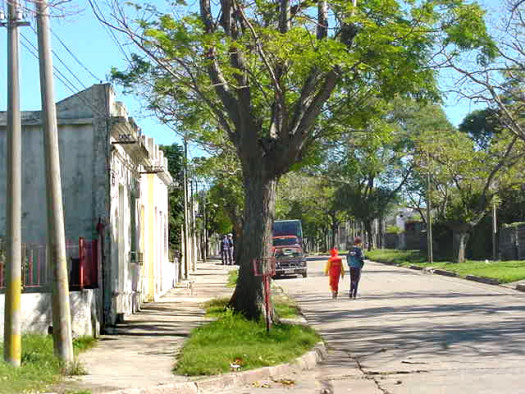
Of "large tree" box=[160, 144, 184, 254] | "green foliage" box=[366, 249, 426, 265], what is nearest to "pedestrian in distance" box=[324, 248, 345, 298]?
"large tree" box=[160, 144, 184, 254]

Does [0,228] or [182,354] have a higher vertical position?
[0,228]

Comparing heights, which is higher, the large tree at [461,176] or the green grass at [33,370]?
the large tree at [461,176]

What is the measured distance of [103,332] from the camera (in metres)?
13.9

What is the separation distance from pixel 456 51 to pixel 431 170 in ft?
87.9

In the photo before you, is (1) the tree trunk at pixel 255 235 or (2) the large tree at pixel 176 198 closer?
(1) the tree trunk at pixel 255 235

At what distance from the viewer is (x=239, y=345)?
11359 millimetres

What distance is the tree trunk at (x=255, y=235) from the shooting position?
46.6ft

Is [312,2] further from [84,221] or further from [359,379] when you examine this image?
[359,379]

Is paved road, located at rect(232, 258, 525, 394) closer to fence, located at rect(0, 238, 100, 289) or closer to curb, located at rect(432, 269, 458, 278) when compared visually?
fence, located at rect(0, 238, 100, 289)

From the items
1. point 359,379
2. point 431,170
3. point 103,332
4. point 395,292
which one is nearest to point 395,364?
point 359,379

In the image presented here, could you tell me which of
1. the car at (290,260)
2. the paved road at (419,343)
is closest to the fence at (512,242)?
the car at (290,260)

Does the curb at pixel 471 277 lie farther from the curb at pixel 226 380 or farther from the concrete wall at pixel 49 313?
the concrete wall at pixel 49 313

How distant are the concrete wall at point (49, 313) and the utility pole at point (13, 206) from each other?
157cm

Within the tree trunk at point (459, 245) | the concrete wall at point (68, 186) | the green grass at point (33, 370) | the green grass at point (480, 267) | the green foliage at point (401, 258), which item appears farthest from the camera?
the green foliage at point (401, 258)
